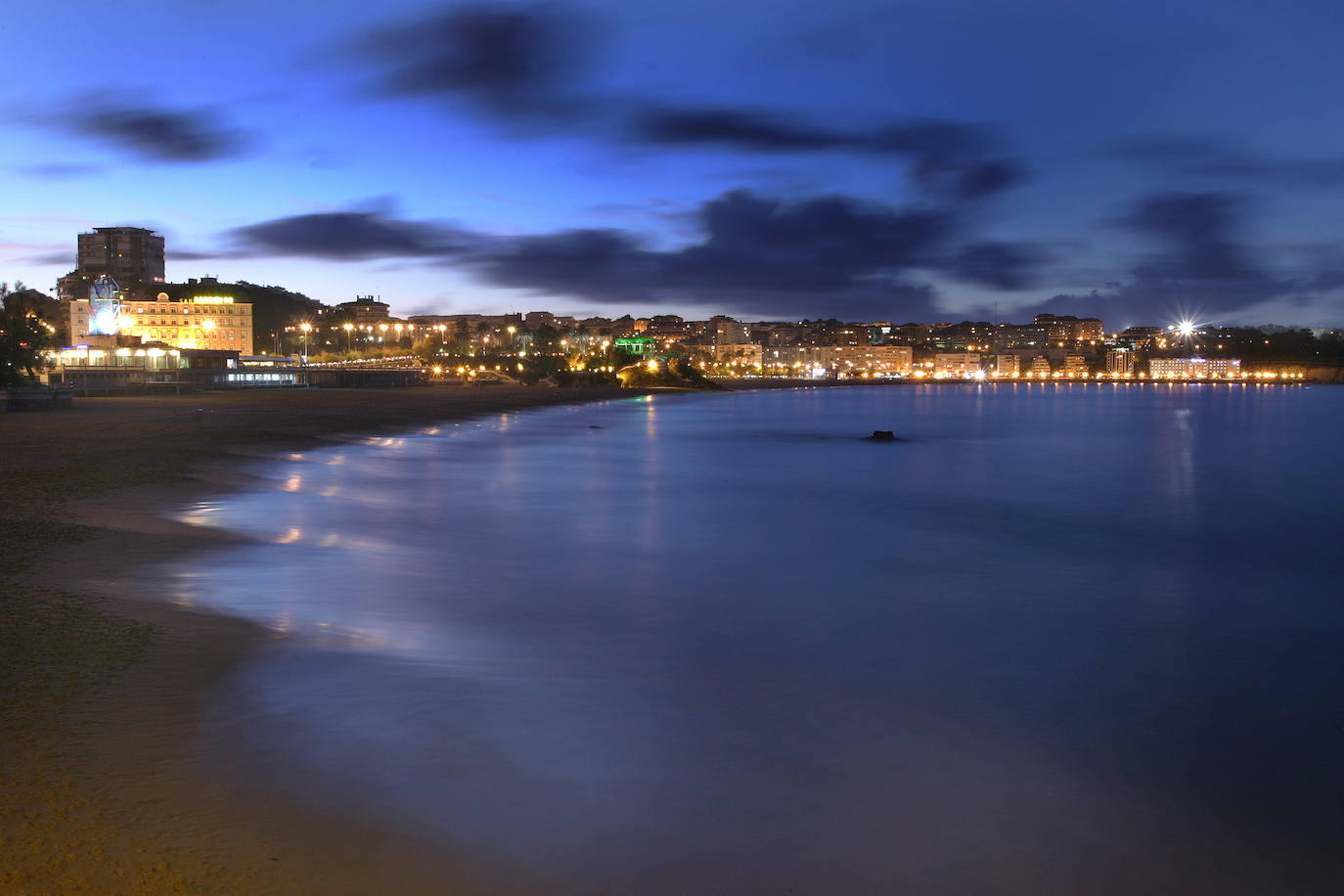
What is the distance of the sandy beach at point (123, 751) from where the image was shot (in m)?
3.82

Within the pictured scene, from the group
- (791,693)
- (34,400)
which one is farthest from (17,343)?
(791,693)

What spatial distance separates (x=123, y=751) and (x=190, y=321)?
122 m

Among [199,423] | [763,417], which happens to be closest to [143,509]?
[199,423]

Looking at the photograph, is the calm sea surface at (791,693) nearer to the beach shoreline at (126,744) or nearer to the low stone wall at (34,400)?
the beach shoreline at (126,744)

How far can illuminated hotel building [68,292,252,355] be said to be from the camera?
351 feet

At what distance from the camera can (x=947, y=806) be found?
16.8ft

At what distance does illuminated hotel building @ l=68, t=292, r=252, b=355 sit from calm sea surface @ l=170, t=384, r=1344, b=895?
105709 millimetres

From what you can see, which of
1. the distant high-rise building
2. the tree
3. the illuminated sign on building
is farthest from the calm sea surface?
the distant high-rise building

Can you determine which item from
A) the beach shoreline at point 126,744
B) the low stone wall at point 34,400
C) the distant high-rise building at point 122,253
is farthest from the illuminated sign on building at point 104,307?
the distant high-rise building at point 122,253

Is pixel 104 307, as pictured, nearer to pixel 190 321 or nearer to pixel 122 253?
pixel 190 321

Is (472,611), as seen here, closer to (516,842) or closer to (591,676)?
(591,676)

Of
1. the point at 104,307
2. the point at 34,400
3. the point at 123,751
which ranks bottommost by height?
the point at 123,751

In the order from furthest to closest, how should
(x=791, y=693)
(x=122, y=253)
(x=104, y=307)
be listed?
(x=122, y=253) → (x=104, y=307) → (x=791, y=693)

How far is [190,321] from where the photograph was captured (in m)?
113
